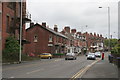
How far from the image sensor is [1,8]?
34.9m

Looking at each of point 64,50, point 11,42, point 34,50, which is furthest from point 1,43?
point 64,50

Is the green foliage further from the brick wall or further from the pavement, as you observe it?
the brick wall

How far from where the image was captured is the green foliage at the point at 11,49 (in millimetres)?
34484

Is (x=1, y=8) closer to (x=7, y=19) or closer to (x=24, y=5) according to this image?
(x=7, y=19)

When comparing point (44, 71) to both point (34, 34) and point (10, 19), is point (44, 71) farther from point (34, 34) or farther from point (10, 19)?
point (34, 34)

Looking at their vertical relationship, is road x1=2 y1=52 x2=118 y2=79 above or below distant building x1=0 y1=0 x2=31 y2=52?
below

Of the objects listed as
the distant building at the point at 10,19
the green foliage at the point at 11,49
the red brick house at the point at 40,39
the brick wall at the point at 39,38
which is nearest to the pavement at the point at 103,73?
the green foliage at the point at 11,49

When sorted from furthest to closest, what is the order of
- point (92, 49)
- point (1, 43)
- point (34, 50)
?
point (92, 49) < point (34, 50) < point (1, 43)

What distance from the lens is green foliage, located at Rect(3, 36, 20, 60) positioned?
113 ft

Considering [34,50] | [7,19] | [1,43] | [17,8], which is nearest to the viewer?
[1,43]

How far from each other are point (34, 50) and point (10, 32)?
90.8ft

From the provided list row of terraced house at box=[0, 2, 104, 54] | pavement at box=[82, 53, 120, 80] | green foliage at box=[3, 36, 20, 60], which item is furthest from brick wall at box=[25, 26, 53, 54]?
pavement at box=[82, 53, 120, 80]

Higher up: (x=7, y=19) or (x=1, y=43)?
(x=7, y=19)

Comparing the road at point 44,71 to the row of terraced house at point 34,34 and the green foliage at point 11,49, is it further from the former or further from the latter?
the row of terraced house at point 34,34
